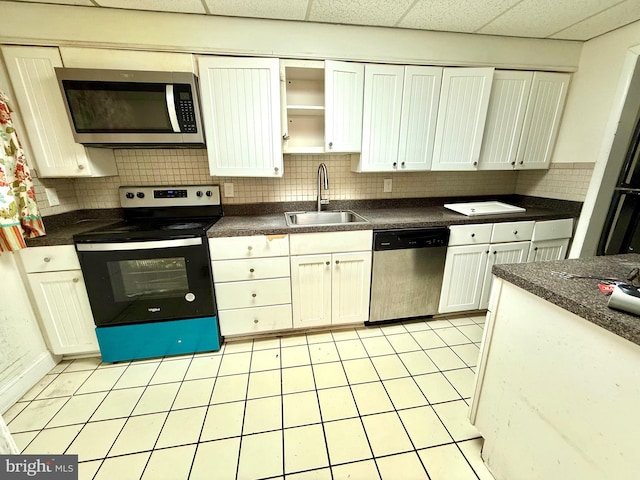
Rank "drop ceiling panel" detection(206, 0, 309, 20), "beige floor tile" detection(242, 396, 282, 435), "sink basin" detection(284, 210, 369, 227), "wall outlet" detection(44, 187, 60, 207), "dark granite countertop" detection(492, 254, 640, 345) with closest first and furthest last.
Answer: "dark granite countertop" detection(492, 254, 640, 345), "beige floor tile" detection(242, 396, 282, 435), "drop ceiling panel" detection(206, 0, 309, 20), "wall outlet" detection(44, 187, 60, 207), "sink basin" detection(284, 210, 369, 227)

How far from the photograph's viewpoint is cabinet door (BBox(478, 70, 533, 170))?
2.14 meters

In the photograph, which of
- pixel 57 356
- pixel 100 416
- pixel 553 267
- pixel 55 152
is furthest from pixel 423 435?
pixel 55 152

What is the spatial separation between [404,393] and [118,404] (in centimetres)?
171

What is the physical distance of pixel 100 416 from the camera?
4.75 feet

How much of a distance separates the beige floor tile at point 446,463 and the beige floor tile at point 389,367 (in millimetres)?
467

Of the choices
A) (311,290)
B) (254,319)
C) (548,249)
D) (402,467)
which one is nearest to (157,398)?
(254,319)

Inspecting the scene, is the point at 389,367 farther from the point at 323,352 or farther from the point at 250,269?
the point at 250,269

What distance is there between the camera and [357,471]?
118 centimetres

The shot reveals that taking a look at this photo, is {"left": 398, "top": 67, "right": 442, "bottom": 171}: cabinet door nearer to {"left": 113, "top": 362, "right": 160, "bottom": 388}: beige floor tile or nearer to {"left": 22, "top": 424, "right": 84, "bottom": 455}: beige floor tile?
{"left": 113, "top": 362, "right": 160, "bottom": 388}: beige floor tile

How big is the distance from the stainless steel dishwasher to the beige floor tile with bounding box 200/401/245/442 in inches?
46.5

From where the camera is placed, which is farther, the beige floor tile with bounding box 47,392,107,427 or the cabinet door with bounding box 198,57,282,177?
the cabinet door with bounding box 198,57,282,177

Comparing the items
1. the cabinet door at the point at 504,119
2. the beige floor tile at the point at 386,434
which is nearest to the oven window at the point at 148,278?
the beige floor tile at the point at 386,434

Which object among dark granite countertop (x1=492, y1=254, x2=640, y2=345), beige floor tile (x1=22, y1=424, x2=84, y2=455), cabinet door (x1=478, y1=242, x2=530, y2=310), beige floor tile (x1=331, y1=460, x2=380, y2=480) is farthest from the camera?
cabinet door (x1=478, y1=242, x2=530, y2=310)

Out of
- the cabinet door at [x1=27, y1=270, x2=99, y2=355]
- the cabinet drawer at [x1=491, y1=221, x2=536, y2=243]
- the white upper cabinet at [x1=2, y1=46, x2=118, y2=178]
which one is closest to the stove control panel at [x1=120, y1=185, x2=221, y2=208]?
the white upper cabinet at [x1=2, y1=46, x2=118, y2=178]
